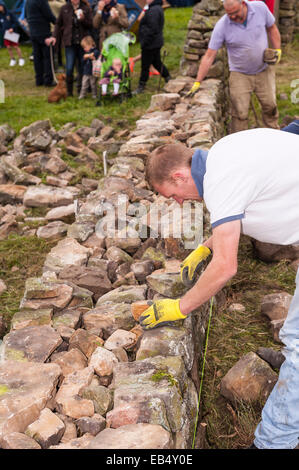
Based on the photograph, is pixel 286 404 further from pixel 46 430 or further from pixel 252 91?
pixel 252 91

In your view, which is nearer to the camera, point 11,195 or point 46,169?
point 11,195

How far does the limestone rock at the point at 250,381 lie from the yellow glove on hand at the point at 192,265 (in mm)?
620

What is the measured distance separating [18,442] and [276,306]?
220cm

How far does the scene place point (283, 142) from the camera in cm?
227

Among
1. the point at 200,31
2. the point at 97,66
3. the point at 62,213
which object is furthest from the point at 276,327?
the point at 97,66

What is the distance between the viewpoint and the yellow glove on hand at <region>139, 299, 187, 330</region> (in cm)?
267

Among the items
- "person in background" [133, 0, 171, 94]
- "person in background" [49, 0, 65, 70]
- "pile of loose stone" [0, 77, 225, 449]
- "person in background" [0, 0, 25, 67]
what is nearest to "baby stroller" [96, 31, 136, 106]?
"person in background" [133, 0, 171, 94]

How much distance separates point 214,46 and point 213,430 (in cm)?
452

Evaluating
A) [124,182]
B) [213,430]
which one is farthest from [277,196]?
[124,182]

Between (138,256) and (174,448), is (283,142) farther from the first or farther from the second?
(138,256)

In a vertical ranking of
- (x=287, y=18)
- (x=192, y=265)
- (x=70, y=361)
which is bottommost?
(x=70, y=361)

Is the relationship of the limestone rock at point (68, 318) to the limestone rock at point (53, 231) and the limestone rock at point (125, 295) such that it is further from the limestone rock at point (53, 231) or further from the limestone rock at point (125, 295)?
the limestone rock at point (53, 231)

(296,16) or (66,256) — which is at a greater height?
(296,16)

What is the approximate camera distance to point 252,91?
6.23 metres
